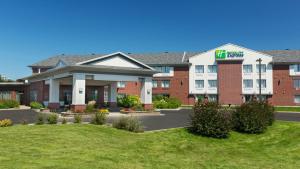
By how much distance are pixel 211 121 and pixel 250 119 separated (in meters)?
3.35

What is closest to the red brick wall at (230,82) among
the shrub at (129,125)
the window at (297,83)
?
the window at (297,83)

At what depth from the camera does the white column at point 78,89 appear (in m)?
28.2

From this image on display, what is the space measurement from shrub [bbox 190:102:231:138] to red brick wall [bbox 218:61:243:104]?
125 feet

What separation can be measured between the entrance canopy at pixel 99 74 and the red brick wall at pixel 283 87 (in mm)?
30753

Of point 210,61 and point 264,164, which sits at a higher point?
point 210,61

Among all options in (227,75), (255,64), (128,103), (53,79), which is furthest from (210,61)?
(53,79)

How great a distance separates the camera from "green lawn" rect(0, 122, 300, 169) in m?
9.74

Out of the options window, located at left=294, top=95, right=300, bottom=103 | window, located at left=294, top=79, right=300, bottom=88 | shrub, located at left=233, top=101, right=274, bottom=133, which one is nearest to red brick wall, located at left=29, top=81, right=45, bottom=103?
shrub, located at left=233, top=101, right=274, bottom=133

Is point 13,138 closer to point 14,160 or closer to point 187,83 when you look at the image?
point 14,160

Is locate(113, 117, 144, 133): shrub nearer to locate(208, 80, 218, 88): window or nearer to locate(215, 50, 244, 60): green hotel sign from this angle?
locate(215, 50, 244, 60): green hotel sign

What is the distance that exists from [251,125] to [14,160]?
46.4 ft

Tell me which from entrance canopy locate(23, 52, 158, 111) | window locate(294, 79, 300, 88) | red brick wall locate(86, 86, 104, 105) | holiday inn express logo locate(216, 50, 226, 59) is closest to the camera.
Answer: entrance canopy locate(23, 52, 158, 111)

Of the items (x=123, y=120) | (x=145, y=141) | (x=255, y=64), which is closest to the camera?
(x=145, y=141)

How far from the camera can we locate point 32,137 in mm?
12773
